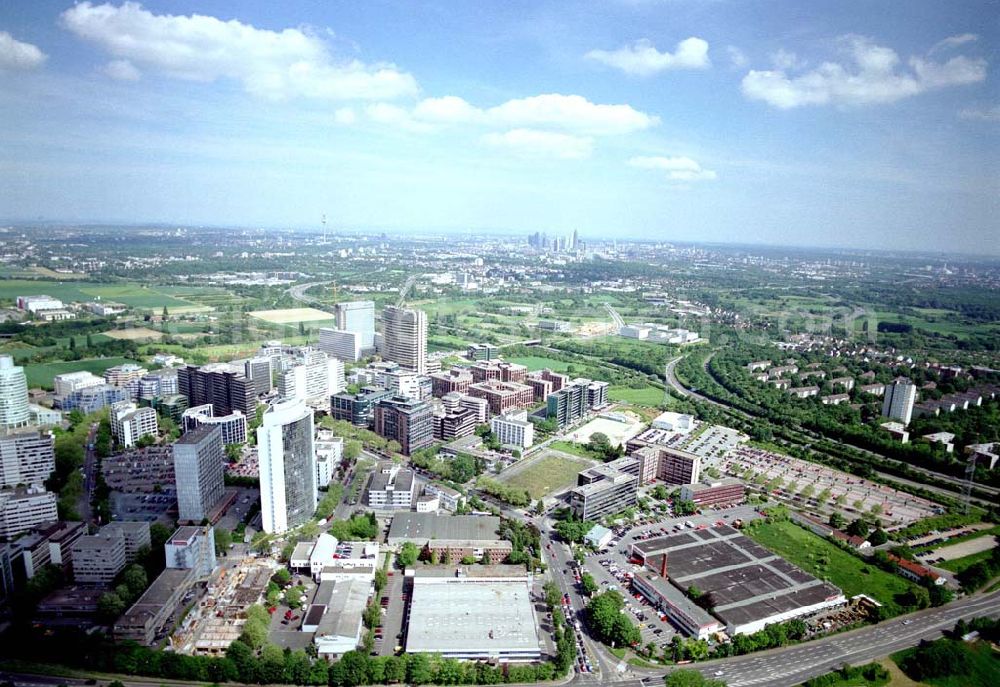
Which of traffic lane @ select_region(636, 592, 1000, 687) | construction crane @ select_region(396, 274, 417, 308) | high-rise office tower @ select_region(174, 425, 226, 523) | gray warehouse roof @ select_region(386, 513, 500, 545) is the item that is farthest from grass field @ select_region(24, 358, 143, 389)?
traffic lane @ select_region(636, 592, 1000, 687)

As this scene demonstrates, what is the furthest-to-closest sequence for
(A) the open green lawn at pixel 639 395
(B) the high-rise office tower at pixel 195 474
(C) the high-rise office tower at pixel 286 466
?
1. (A) the open green lawn at pixel 639 395
2. (B) the high-rise office tower at pixel 195 474
3. (C) the high-rise office tower at pixel 286 466

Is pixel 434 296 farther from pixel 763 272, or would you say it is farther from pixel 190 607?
pixel 190 607

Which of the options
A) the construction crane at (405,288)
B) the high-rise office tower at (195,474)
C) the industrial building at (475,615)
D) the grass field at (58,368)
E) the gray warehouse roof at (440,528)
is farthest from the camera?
the construction crane at (405,288)

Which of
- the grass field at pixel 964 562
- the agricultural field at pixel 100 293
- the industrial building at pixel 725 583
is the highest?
the agricultural field at pixel 100 293

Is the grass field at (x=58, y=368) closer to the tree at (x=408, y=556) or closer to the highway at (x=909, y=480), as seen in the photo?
the tree at (x=408, y=556)

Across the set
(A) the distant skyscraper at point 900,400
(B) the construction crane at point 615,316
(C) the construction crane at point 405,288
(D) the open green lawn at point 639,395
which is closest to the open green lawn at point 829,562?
(D) the open green lawn at point 639,395

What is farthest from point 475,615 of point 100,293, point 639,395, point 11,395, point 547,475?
point 100,293

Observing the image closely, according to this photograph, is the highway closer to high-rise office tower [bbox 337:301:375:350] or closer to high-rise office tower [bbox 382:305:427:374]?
high-rise office tower [bbox 382:305:427:374]
